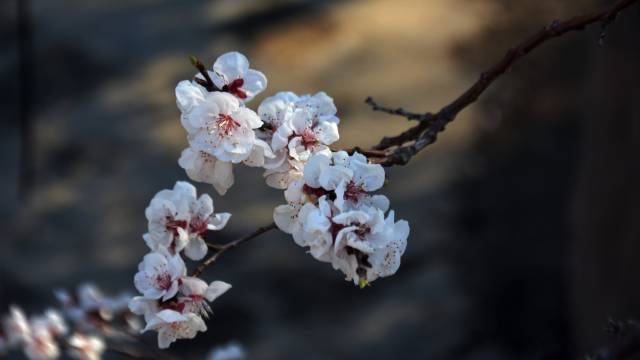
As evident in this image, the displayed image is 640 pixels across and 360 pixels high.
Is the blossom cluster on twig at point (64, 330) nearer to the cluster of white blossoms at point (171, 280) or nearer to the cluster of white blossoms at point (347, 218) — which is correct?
the cluster of white blossoms at point (171, 280)

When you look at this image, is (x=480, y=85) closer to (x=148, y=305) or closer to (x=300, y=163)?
(x=300, y=163)

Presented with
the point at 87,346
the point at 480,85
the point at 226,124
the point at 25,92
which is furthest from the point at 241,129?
the point at 25,92

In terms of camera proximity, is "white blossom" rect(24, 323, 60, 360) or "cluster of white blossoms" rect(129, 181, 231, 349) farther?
"white blossom" rect(24, 323, 60, 360)

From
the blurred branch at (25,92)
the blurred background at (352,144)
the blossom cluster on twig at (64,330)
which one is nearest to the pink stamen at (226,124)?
the blossom cluster on twig at (64,330)

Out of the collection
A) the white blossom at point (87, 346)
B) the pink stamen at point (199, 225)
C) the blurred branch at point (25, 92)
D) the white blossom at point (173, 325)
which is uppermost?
the blurred branch at point (25, 92)

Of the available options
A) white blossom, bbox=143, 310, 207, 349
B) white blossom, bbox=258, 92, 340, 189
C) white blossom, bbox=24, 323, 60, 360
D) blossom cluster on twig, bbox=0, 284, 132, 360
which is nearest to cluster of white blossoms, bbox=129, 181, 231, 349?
white blossom, bbox=143, 310, 207, 349

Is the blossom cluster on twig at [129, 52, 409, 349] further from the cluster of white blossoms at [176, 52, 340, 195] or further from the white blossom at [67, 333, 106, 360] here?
the white blossom at [67, 333, 106, 360]

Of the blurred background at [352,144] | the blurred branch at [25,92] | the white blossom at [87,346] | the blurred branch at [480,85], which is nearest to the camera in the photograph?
the blurred branch at [480,85]

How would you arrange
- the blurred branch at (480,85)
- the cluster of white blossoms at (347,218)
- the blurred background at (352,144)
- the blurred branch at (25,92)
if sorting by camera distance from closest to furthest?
the cluster of white blossoms at (347,218), the blurred branch at (480,85), the blurred background at (352,144), the blurred branch at (25,92)
